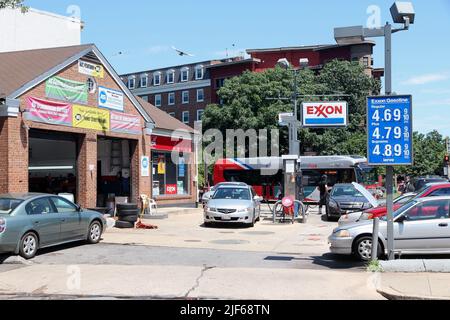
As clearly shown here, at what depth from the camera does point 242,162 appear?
122 feet

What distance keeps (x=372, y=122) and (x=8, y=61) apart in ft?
50.4

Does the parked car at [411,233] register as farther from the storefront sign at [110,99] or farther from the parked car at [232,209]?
the storefront sign at [110,99]

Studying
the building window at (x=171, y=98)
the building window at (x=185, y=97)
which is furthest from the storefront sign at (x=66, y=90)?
the building window at (x=171, y=98)

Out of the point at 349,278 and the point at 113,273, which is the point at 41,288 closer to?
the point at 113,273

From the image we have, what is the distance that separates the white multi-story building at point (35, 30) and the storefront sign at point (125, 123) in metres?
16.4

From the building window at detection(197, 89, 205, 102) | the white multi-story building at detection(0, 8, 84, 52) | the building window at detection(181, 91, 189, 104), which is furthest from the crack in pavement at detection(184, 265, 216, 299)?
the building window at detection(181, 91, 189, 104)

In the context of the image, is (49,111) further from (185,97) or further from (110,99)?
(185,97)

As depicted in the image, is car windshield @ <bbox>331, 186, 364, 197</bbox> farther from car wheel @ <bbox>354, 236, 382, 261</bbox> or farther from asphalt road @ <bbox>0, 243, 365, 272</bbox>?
car wheel @ <bbox>354, 236, 382, 261</bbox>

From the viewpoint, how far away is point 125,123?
22.3 m

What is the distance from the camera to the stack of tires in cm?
1783

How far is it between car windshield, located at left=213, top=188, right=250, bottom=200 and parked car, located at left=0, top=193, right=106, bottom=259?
6.92m

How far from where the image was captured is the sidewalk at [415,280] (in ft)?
25.2

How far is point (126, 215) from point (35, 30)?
2468cm
